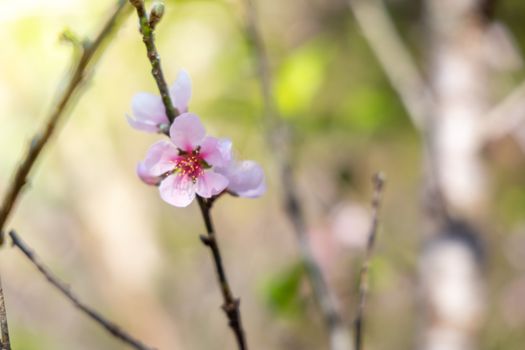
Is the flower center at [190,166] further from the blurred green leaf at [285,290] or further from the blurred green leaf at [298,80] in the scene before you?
the blurred green leaf at [298,80]

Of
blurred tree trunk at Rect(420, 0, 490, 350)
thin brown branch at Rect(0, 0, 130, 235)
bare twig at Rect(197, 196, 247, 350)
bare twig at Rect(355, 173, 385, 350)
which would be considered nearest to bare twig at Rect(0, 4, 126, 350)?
thin brown branch at Rect(0, 0, 130, 235)

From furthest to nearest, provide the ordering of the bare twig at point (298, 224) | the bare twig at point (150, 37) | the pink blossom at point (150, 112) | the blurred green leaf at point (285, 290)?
the blurred green leaf at point (285, 290), the bare twig at point (298, 224), the pink blossom at point (150, 112), the bare twig at point (150, 37)

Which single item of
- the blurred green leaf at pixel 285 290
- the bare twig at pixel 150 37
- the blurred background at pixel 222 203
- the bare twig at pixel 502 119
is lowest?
the bare twig at pixel 150 37

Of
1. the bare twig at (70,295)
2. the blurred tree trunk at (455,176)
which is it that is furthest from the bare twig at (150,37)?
the blurred tree trunk at (455,176)

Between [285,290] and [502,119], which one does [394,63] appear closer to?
[502,119]

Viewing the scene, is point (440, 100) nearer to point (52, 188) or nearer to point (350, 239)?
point (350, 239)

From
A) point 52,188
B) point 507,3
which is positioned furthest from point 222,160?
point 52,188

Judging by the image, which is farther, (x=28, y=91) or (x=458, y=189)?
(x=28, y=91)
